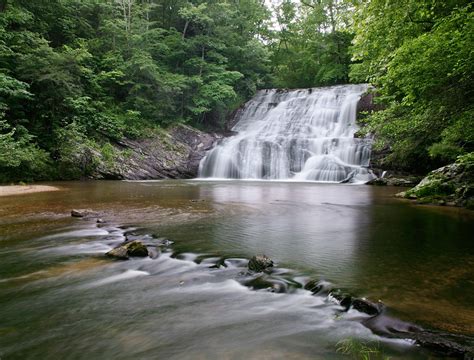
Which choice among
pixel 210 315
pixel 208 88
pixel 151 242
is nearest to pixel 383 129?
pixel 151 242

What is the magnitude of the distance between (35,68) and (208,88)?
41.2 feet

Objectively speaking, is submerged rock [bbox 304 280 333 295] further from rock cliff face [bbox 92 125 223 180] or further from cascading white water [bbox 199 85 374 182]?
rock cliff face [bbox 92 125 223 180]

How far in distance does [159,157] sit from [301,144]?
366 inches

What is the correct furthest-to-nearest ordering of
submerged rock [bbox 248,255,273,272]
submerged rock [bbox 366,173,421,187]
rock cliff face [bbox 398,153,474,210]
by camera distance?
submerged rock [bbox 366,173,421,187] → rock cliff face [bbox 398,153,474,210] → submerged rock [bbox 248,255,273,272]

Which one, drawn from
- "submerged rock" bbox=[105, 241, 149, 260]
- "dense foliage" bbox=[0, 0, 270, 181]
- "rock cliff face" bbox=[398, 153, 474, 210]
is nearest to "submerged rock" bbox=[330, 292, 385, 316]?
"submerged rock" bbox=[105, 241, 149, 260]

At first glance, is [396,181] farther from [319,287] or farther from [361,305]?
[361,305]

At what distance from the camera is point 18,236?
5605mm

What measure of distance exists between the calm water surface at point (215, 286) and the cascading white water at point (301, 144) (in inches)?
532

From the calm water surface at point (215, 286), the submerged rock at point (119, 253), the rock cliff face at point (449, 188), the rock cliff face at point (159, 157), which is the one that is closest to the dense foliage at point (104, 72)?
the rock cliff face at point (159, 157)

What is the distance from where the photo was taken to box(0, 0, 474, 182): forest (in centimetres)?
679

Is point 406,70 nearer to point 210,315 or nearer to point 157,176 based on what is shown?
point 210,315

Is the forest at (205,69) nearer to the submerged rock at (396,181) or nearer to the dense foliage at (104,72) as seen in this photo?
the dense foliage at (104,72)

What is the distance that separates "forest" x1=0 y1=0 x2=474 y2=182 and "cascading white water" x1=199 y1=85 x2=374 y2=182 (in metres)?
2.43

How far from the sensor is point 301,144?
22.4m
